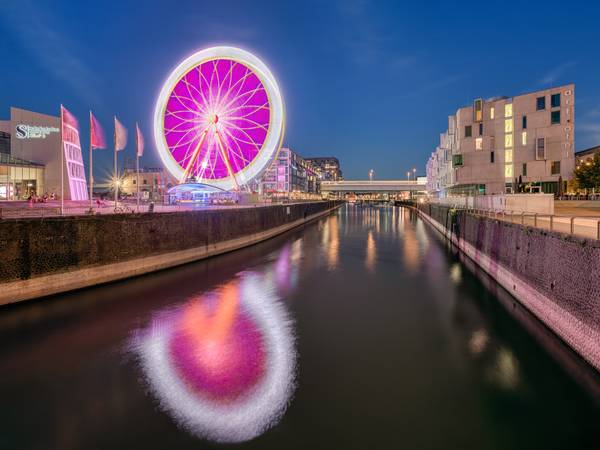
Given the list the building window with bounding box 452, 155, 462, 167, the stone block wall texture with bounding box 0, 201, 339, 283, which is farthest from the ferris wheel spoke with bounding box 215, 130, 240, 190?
the building window with bounding box 452, 155, 462, 167

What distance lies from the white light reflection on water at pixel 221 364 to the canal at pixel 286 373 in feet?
0.14

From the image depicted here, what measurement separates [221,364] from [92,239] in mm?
9471

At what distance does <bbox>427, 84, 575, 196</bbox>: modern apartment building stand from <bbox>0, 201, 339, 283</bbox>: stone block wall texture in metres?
57.2

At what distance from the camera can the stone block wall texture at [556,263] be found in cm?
888

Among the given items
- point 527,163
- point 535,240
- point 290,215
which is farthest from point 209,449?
point 527,163

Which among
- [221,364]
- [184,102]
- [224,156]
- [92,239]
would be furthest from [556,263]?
[184,102]

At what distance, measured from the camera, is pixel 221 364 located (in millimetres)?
9273

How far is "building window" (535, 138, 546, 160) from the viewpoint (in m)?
63.9

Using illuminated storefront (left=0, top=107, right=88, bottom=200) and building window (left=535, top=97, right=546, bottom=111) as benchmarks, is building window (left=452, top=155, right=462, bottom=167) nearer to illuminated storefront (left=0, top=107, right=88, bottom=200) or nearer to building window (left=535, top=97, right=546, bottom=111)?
building window (left=535, top=97, right=546, bottom=111)

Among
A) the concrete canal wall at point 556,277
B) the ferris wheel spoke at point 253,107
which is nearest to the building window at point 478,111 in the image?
the ferris wheel spoke at point 253,107

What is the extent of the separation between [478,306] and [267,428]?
34.1 feet

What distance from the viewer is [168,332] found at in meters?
11.5

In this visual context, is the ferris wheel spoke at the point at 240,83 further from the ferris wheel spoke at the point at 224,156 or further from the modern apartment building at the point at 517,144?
the modern apartment building at the point at 517,144

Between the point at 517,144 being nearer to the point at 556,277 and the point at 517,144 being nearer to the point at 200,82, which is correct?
the point at 200,82
